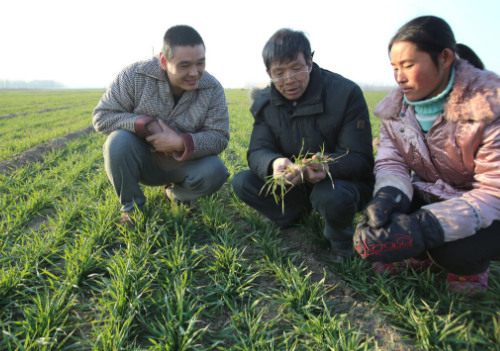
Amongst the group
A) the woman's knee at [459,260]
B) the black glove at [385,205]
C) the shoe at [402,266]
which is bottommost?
the shoe at [402,266]

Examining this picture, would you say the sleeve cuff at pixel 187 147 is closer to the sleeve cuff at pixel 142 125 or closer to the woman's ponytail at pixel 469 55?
the sleeve cuff at pixel 142 125

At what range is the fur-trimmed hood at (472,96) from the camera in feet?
4.88

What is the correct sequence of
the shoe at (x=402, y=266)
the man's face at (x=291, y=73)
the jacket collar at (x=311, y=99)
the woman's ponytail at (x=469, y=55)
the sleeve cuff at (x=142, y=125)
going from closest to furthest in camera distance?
the woman's ponytail at (x=469, y=55) < the shoe at (x=402, y=266) < the man's face at (x=291, y=73) < the jacket collar at (x=311, y=99) < the sleeve cuff at (x=142, y=125)

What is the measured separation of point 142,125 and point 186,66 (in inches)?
22.8

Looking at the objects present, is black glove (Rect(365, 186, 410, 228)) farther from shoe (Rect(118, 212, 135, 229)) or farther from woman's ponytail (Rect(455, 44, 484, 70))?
shoe (Rect(118, 212, 135, 229))

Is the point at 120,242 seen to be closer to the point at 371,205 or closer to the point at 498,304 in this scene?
the point at 371,205

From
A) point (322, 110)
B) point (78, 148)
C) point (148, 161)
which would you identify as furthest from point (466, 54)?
point (78, 148)

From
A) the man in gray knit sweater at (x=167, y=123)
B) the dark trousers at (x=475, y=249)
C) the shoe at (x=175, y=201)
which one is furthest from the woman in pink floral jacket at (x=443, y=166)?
the shoe at (x=175, y=201)

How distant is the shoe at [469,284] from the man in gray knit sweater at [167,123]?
180cm

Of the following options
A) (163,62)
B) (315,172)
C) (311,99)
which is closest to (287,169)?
(315,172)

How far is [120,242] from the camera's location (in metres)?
2.28

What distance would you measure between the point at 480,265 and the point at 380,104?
1107 mm

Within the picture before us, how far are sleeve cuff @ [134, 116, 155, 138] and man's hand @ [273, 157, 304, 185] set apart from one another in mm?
1091

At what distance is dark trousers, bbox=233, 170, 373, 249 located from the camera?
193 centimetres
